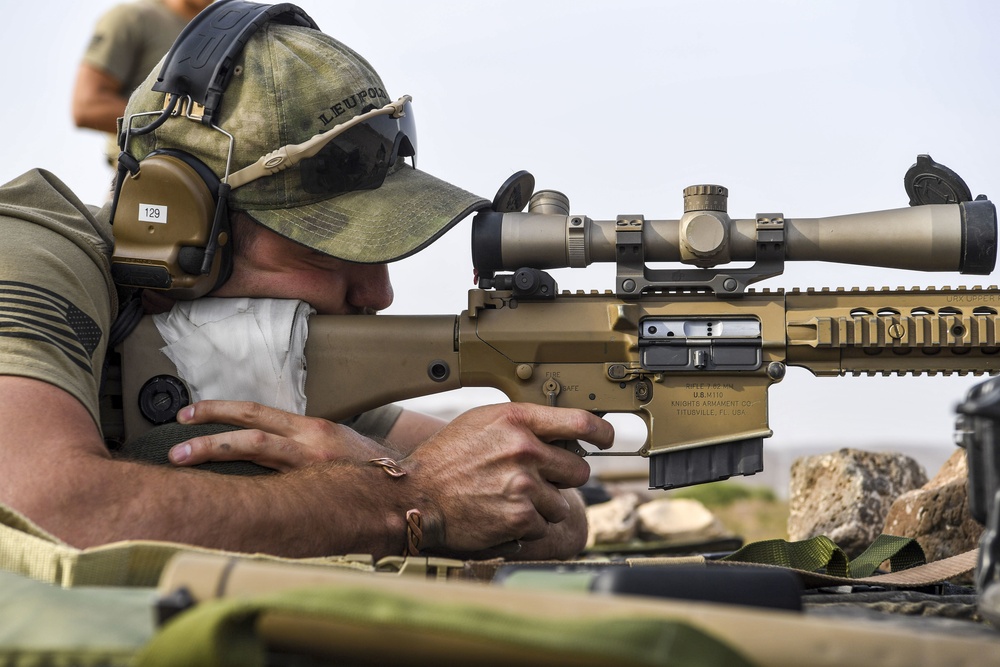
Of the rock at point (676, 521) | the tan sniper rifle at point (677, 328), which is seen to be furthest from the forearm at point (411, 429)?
the rock at point (676, 521)

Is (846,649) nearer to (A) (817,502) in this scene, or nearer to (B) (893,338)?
(B) (893,338)

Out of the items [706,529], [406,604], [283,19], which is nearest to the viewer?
[406,604]

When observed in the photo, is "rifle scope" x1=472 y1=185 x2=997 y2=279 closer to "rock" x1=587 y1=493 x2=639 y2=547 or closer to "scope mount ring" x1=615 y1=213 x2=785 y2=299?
"scope mount ring" x1=615 y1=213 x2=785 y2=299

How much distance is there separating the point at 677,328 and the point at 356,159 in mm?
Answer: 1039

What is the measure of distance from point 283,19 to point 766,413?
1855mm

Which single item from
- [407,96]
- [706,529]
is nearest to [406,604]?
[407,96]

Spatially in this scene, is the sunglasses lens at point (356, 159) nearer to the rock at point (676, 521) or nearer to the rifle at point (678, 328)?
the rifle at point (678, 328)

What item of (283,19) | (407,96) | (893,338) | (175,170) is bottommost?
(893,338)

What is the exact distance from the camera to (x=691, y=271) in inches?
111

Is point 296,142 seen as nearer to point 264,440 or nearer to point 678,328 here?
point 264,440

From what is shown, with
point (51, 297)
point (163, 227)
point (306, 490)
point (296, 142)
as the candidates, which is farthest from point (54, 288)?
point (296, 142)

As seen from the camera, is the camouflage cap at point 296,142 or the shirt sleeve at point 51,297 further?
the camouflage cap at point 296,142

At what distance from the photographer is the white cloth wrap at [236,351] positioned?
2.67m

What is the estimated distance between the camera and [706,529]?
5.53 meters
